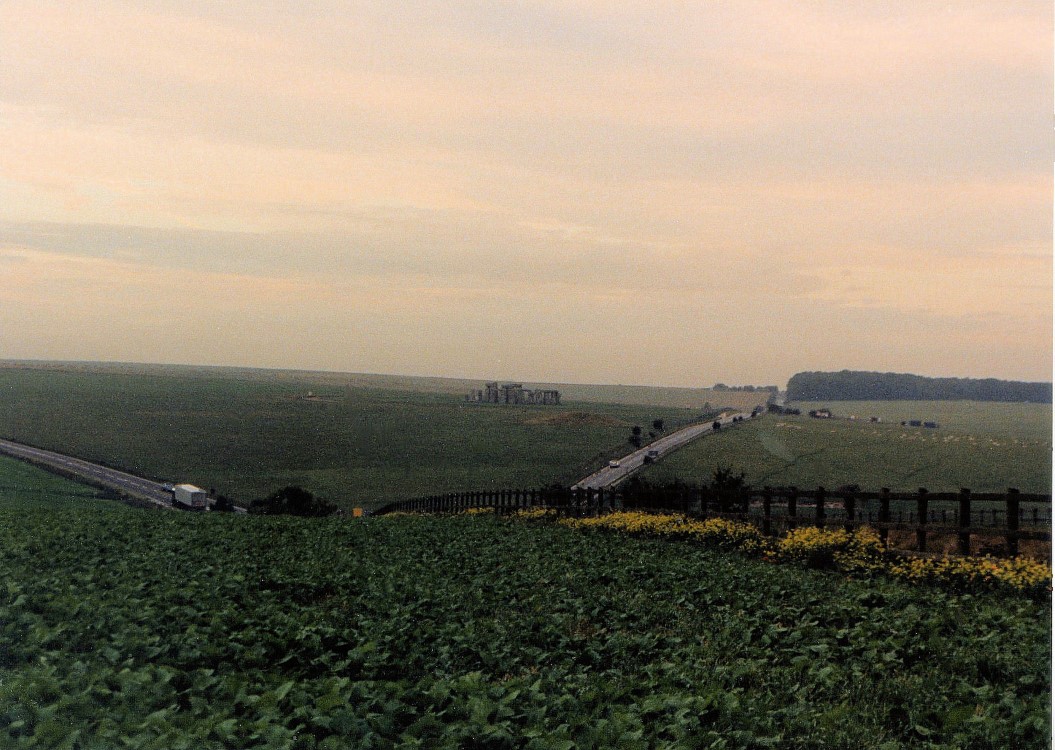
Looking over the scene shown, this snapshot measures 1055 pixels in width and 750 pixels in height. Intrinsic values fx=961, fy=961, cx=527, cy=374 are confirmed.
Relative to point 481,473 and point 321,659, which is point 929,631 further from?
point 481,473

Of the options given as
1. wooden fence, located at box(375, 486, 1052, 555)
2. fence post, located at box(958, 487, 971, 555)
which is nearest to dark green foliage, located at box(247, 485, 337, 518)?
wooden fence, located at box(375, 486, 1052, 555)

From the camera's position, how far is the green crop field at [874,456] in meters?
73.2

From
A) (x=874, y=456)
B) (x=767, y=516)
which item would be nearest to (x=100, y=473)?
(x=767, y=516)

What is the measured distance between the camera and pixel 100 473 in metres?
65.3

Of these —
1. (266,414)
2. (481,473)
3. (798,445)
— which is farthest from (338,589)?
(266,414)

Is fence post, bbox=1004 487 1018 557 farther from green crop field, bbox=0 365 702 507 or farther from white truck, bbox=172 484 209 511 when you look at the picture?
green crop field, bbox=0 365 702 507

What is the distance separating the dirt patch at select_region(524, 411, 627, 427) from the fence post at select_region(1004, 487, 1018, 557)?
106753mm

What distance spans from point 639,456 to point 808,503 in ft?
208

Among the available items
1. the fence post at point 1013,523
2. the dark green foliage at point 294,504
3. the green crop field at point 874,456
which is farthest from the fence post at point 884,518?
the dark green foliage at point 294,504

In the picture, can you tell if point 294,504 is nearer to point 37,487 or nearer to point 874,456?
point 37,487

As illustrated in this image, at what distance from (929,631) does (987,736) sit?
3542 mm

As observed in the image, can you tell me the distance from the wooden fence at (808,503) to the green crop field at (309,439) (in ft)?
93.5

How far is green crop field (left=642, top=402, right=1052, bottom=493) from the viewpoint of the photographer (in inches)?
2884

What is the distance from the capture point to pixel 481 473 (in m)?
85.5
